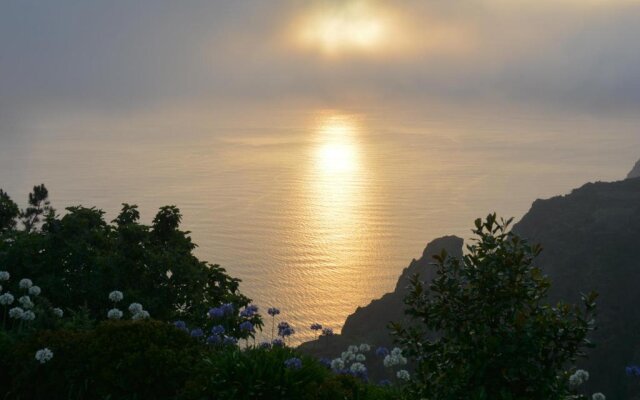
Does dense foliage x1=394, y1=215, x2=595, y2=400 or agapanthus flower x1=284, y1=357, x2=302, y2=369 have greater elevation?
dense foliage x1=394, y1=215, x2=595, y2=400

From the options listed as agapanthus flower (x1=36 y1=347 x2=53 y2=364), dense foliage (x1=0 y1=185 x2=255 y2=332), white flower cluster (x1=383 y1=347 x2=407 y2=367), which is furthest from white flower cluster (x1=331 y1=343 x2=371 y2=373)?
dense foliage (x1=0 y1=185 x2=255 y2=332)

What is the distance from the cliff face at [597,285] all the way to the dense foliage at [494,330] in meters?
120

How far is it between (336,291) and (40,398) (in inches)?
4886

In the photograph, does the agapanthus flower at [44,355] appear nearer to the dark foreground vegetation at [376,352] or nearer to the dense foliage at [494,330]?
the dark foreground vegetation at [376,352]

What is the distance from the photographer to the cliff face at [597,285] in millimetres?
143375

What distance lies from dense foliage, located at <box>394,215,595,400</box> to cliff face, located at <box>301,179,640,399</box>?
11987 cm

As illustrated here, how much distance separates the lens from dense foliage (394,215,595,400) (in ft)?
31.6

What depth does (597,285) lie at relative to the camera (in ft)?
582

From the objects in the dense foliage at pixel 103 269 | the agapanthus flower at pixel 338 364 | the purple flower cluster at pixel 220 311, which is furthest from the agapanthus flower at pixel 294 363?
the dense foliage at pixel 103 269

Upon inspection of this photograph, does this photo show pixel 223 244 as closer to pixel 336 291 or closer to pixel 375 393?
pixel 336 291

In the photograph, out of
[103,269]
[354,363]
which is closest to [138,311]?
[354,363]

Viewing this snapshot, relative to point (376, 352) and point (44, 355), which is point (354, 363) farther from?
point (44, 355)

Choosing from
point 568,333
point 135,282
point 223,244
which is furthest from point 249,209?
point 568,333

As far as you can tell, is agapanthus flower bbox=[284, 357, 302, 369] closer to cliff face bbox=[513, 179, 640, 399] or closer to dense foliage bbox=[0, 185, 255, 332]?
dense foliage bbox=[0, 185, 255, 332]
